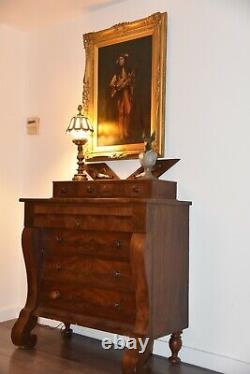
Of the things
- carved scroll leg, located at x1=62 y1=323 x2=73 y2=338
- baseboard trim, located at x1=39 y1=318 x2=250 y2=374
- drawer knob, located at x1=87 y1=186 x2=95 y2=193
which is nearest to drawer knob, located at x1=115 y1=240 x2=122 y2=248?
drawer knob, located at x1=87 y1=186 x2=95 y2=193

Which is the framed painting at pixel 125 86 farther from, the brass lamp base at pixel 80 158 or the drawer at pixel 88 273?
the drawer at pixel 88 273

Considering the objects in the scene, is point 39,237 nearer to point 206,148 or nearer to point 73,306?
point 73,306

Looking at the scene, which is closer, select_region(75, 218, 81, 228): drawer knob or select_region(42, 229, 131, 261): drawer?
select_region(42, 229, 131, 261): drawer

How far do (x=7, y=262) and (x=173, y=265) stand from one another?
173 centimetres

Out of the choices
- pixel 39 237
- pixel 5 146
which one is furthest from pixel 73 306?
pixel 5 146

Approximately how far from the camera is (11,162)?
4.04m

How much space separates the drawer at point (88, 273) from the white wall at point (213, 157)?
0.51m

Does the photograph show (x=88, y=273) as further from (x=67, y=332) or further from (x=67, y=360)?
(x=67, y=332)

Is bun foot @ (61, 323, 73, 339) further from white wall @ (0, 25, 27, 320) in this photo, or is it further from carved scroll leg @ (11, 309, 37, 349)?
white wall @ (0, 25, 27, 320)

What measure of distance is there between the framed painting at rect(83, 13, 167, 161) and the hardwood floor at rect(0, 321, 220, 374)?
136 centimetres

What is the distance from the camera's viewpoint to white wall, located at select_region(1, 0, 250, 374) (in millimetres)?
2834

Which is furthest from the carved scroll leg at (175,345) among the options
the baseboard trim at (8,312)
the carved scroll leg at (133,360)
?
the baseboard trim at (8,312)

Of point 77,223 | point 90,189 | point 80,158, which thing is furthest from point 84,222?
point 80,158

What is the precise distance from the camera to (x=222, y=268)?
2.90 metres
